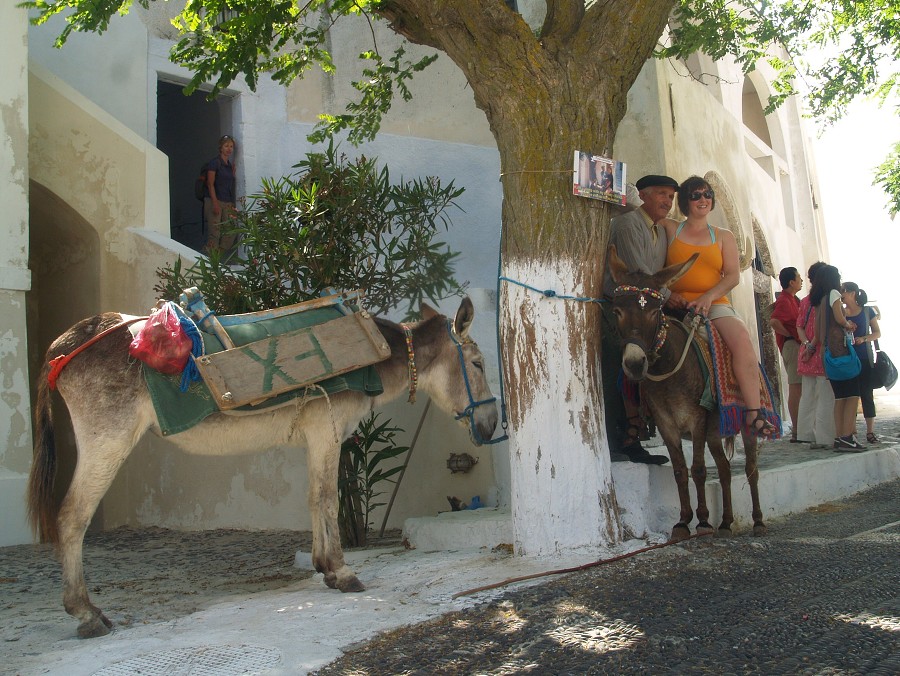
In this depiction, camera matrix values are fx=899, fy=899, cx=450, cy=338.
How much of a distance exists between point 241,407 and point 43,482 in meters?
1.10

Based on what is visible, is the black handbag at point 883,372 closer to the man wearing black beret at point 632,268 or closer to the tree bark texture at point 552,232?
the man wearing black beret at point 632,268

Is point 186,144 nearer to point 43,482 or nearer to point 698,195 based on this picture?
point 698,195

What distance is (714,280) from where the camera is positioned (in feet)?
19.8

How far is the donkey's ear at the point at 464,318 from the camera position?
580 cm

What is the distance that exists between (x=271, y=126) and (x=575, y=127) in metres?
7.79

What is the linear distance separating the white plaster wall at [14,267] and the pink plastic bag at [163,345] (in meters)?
3.89

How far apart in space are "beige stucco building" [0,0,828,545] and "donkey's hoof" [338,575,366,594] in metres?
2.36

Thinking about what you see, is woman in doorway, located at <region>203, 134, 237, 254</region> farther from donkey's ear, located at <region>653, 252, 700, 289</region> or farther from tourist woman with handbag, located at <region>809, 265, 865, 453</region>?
donkey's ear, located at <region>653, 252, 700, 289</region>

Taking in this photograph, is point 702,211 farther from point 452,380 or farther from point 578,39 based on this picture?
point 452,380

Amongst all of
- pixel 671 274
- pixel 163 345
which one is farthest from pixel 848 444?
pixel 163 345

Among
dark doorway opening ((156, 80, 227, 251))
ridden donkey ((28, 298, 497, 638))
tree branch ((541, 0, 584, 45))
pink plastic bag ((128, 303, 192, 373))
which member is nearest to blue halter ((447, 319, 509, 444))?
ridden donkey ((28, 298, 497, 638))

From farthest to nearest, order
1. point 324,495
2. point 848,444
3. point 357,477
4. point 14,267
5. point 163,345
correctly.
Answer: point 848,444
point 14,267
point 357,477
point 324,495
point 163,345

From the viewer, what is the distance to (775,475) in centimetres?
711

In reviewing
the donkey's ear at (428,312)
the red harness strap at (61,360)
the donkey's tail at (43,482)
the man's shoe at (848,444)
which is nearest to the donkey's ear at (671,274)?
the donkey's ear at (428,312)
